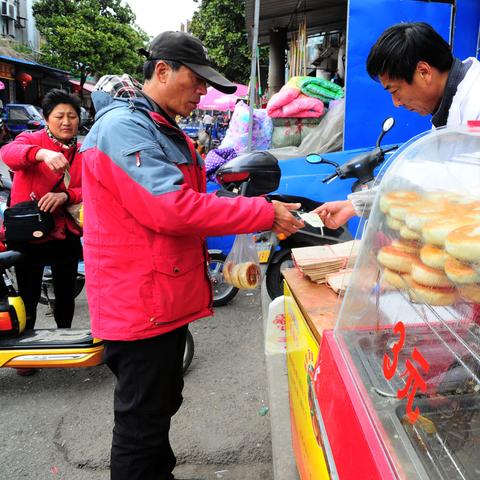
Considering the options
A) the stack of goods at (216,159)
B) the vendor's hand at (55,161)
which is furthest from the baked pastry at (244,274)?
the stack of goods at (216,159)

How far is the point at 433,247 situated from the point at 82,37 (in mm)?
32612

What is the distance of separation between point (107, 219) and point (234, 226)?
45 centimetres

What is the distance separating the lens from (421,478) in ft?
2.86

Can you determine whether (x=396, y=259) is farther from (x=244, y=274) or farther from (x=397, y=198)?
(x=244, y=274)

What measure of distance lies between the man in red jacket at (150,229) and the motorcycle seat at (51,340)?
1.21 m

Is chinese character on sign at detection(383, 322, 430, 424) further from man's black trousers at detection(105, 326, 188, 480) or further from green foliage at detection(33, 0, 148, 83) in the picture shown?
green foliage at detection(33, 0, 148, 83)

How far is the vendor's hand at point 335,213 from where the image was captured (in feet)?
6.46

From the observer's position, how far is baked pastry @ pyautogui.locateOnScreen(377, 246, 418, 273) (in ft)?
3.52

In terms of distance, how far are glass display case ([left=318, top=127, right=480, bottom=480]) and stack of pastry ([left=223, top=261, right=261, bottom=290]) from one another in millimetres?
918

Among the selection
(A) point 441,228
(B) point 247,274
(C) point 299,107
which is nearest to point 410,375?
(A) point 441,228

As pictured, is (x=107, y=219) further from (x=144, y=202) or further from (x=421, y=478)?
(x=421, y=478)

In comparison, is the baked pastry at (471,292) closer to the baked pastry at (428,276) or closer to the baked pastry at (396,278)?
the baked pastry at (428,276)

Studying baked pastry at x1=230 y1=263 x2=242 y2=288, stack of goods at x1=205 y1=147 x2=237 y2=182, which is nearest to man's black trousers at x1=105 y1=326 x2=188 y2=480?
baked pastry at x1=230 y1=263 x2=242 y2=288

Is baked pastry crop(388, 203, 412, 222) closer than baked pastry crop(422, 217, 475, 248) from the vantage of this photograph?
No
